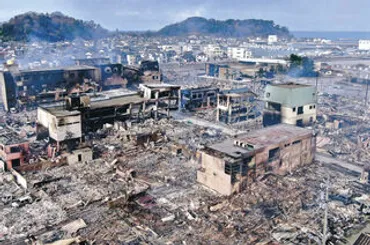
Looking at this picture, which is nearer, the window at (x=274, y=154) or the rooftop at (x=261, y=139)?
the rooftop at (x=261, y=139)

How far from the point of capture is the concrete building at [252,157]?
741 inches

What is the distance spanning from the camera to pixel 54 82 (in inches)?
1634

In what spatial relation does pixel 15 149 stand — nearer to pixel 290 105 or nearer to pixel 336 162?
pixel 336 162

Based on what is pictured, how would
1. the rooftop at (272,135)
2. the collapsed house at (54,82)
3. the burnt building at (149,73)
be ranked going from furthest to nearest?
the burnt building at (149,73)
the collapsed house at (54,82)
the rooftop at (272,135)

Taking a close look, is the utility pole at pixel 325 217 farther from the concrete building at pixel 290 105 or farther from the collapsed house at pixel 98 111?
the collapsed house at pixel 98 111

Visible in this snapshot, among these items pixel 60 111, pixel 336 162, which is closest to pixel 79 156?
pixel 60 111

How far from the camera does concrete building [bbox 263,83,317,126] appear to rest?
30.1 meters

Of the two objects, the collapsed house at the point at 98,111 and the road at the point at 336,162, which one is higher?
the collapsed house at the point at 98,111

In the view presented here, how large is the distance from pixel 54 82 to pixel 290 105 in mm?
26559

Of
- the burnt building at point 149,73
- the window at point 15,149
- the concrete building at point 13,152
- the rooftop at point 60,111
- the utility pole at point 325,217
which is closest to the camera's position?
the utility pole at point 325,217

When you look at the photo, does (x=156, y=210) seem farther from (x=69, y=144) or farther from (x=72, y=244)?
(x=69, y=144)

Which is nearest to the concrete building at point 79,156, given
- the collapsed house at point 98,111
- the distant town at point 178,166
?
the distant town at point 178,166

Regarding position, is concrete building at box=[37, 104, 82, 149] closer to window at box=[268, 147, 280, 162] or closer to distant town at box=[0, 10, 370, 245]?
distant town at box=[0, 10, 370, 245]

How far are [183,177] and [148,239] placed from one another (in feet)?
22.3
